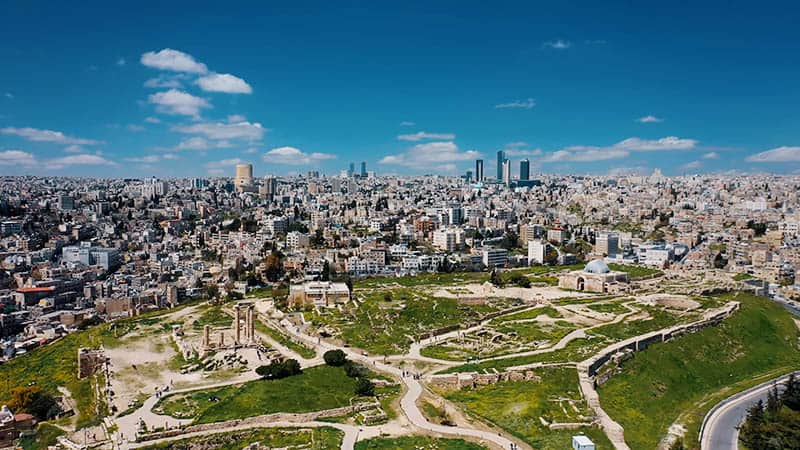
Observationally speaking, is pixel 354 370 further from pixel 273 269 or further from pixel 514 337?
pixel 273 269

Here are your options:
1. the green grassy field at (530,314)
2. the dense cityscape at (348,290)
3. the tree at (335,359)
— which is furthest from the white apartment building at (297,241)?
the tree at (335,359)

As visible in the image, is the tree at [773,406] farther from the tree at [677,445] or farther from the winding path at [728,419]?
the tree at [677,445]

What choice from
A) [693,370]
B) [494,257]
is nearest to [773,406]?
[693,370]

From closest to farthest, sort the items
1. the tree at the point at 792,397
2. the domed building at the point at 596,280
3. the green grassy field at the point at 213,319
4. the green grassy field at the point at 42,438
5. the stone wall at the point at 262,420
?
the stone wall at the point at 262,420
the green grassy field at the point at 42,438
the tree at the point at 792,397
the green grassy field at the point at 213,319
the domed building at the point at 596,280

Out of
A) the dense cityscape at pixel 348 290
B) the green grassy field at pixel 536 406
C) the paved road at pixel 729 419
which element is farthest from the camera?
the dense cityscape at pixel 348 290

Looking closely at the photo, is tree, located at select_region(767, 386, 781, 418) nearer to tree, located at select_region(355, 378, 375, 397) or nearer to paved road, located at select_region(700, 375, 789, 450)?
paved road, located at select_region(700, 375, 789, 450)

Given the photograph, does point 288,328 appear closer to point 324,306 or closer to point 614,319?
point 324,306

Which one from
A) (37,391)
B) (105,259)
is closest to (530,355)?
(37,391)

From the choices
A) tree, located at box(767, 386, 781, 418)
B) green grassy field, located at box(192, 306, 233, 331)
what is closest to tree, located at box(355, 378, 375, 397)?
tree, located at box(767, 386, 781, 418)
